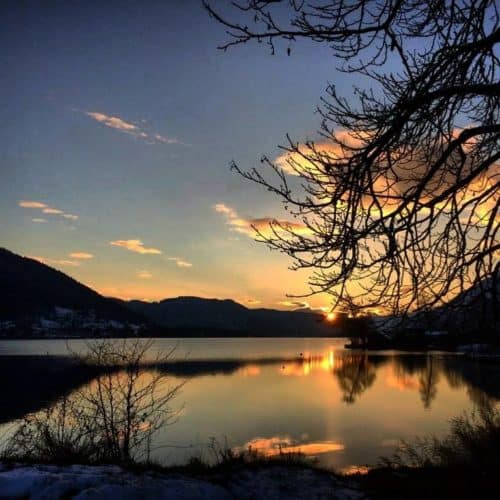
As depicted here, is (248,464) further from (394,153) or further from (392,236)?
(394,153)

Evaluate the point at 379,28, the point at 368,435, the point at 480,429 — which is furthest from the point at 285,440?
the point at 379,28

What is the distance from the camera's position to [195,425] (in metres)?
24.5

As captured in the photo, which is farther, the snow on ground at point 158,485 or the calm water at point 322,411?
the calm water at point 322,411

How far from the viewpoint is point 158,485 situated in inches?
242

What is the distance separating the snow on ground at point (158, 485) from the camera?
18.0 feet

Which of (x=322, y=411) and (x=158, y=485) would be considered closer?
(x=158, y=485)

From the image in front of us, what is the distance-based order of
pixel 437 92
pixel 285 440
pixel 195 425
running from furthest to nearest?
pixel 195 425 → pixel 285 440 → pixel 437 92

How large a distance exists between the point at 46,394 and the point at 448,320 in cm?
3164

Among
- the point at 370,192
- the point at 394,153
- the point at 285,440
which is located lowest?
the point at 285,440

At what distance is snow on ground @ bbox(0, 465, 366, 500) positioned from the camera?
5.48m

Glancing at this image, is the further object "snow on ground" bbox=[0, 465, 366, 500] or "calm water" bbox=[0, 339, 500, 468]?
"calm water" bbox=[0, 339, 500, 468]

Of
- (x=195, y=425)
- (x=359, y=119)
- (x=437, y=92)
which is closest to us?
(x=437, y=92)

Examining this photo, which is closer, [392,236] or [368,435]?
[392,236]

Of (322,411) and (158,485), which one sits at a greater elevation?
(158,485)
